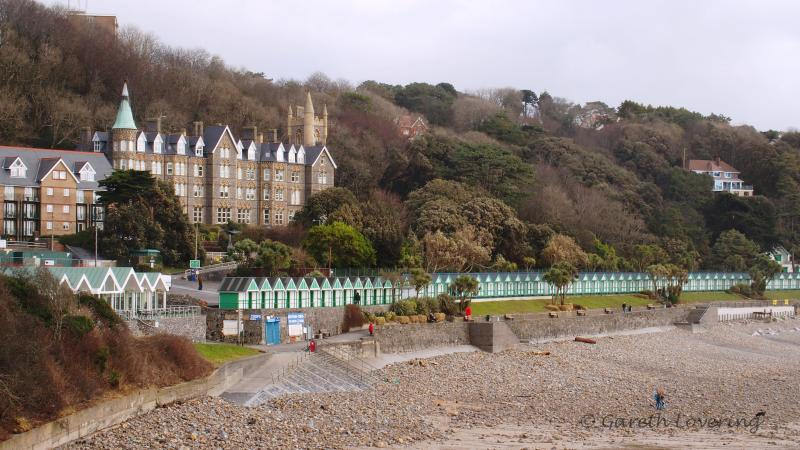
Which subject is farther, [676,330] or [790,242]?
[790,242]

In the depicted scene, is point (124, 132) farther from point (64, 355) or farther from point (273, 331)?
point (64, 355)

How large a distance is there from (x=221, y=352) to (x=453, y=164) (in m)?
55.4

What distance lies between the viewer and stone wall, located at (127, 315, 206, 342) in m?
34.3

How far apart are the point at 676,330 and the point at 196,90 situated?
45.1m

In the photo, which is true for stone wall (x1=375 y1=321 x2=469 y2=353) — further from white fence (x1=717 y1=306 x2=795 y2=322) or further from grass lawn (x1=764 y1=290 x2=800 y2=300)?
grass lawn (x1=764 y1=290 x2=800 y2=300)

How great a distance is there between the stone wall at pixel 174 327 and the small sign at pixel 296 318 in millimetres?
3916

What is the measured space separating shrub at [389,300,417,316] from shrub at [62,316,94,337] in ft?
76.7

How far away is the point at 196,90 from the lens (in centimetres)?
9200

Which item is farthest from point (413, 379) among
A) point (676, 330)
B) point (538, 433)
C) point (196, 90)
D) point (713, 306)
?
point (196, 90)

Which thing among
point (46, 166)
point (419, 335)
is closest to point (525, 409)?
point (419, 335)

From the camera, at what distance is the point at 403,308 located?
50.3 m

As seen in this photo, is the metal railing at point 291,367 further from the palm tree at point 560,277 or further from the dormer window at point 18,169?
the dormer window at point 18,169

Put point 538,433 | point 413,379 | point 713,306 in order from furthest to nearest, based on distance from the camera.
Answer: point 713,306
point 413,379
point 538,433

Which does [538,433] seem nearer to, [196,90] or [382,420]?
[382,420]
